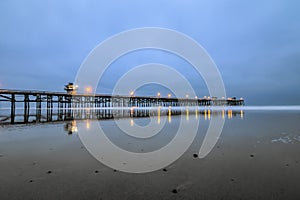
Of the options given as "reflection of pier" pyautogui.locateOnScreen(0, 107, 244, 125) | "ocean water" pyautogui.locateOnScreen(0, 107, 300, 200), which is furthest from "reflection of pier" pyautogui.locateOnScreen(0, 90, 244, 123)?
"ocean water" pyautogui.locateOnScreen(0, 107, 300, 200)

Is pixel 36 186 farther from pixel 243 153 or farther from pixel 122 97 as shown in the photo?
pixel 122 97

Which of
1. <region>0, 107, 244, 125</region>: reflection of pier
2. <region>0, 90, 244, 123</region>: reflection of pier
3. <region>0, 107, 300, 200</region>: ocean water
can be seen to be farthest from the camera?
<region>0, 90, 244, 123</region>: reflection of pier

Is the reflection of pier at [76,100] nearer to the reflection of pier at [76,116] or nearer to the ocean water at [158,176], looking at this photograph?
the reflection of pier at [76,116]

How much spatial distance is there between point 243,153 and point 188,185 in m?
2.59

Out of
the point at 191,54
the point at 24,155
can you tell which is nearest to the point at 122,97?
the point at 191,54

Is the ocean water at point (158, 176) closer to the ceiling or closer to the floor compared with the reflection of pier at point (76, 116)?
closer to the floor

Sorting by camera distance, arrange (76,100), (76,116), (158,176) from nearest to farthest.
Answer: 1. (158,176)
2. (76,116)
3. (76,100)

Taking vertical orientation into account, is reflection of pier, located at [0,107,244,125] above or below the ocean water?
above

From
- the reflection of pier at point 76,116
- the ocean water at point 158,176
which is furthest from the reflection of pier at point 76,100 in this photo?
the ocean water at point 158,176

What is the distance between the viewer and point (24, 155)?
4281 millimetres

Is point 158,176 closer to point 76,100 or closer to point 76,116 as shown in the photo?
point 76,116

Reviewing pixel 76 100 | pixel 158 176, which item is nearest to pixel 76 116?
pixel 158 176

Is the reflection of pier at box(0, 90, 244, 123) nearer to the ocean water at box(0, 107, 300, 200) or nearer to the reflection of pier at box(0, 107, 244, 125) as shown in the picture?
the reflection of pier at box(0, 107, 244, 125)

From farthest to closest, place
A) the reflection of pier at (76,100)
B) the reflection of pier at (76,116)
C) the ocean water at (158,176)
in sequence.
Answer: the reflection of pier at (76,100) < the reflection of pier at (76,116) < the ocean water at (158,176)
